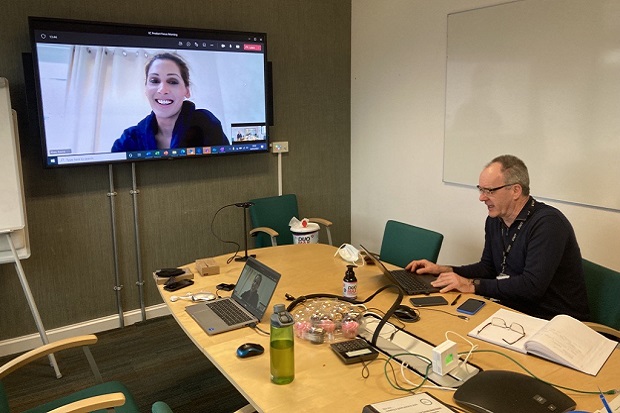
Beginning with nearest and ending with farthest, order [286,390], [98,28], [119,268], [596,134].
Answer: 1. [286,390]
2. [596,134]
3. [98,28]
4. [119,268]

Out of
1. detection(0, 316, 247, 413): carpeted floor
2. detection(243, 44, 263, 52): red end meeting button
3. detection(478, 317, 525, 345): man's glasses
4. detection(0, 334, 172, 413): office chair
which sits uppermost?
detection(243, 44, 263, 52): red end meeting button

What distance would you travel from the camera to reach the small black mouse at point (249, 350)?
177 centimetres

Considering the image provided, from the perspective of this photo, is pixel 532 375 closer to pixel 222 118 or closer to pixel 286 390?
pixel 286 390

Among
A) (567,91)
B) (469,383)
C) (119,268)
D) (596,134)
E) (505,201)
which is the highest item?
(567,91)

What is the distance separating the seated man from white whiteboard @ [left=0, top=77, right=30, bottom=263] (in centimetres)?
231

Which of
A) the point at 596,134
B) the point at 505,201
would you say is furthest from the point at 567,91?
the point at 505,201

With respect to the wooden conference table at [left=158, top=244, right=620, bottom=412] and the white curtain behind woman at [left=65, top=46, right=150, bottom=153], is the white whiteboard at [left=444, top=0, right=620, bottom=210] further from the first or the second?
the white curtain behind woman at [left=65, top=46, right=150, bottom=153]

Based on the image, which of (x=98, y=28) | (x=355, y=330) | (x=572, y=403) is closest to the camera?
(x=572, y=403)

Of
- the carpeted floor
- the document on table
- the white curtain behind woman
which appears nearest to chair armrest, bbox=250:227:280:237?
the carpeted floor

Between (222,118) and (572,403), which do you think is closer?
(572,403)

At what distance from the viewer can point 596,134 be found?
9.96 ft

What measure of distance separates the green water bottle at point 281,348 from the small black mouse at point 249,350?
199 millimetres

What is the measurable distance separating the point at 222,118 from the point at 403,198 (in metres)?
1.71

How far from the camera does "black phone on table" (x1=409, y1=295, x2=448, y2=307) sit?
2.19 metres
